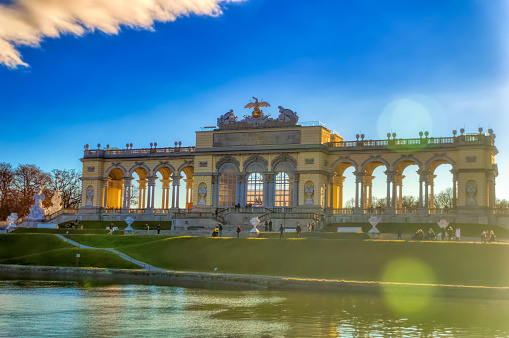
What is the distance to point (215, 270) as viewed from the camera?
149 feet

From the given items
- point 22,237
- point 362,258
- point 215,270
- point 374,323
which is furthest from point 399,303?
point 22,237

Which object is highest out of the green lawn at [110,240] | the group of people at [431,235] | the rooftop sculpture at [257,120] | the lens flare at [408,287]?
the rooftop sculpture at [257,120]

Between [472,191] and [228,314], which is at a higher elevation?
[472,191]

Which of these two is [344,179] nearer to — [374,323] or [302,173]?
[302,173]

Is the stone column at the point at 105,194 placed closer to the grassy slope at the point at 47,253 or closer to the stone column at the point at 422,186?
the grassy slope at the point at 47,253

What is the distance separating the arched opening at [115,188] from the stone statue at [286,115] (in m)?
25.8

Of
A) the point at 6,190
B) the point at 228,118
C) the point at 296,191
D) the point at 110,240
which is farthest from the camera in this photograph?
the point at 6,190

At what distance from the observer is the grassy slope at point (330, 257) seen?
40.4m

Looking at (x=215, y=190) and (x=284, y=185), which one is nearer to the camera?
(x=284, y=185)

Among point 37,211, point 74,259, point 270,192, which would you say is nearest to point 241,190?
point 270,192

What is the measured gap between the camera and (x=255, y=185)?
79.0 meters

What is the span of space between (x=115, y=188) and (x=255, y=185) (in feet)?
Answer: 76.1

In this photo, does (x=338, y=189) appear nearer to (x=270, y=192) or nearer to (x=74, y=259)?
(x=270, y=192)

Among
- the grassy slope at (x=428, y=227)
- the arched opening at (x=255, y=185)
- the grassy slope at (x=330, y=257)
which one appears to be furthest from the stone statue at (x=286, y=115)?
the grassy slope at (x=330, y=257)
